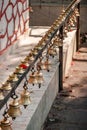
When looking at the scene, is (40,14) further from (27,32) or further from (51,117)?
(51,117)

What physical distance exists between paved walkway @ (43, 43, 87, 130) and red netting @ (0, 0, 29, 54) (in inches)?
70.0

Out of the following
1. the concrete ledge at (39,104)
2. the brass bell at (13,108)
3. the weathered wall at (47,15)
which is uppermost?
the weathered wall at (47,15)

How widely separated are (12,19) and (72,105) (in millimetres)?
2889

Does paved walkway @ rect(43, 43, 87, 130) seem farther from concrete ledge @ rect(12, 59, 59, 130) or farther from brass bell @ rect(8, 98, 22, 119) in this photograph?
brass bell @ rect(8, 98, 22, 119)

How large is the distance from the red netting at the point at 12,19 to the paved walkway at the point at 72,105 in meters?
1.78

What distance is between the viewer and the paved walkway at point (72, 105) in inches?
300

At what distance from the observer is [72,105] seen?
8.59 metres

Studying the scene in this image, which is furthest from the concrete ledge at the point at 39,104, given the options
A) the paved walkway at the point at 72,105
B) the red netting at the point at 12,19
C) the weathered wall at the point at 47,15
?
the weathered wall at the point at 47,15

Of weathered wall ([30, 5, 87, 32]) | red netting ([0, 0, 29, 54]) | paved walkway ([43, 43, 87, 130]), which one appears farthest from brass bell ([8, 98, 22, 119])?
weathered wall ([30, 5, 87, 32])

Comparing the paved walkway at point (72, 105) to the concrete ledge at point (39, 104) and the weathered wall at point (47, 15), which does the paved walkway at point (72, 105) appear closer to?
the concrete ledge at point (39, 104)

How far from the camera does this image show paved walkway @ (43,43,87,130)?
7617 mm

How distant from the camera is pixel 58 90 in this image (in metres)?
9.34

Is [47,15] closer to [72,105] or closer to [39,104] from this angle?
[72,105]

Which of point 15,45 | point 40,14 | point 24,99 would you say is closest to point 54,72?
point 15,45
